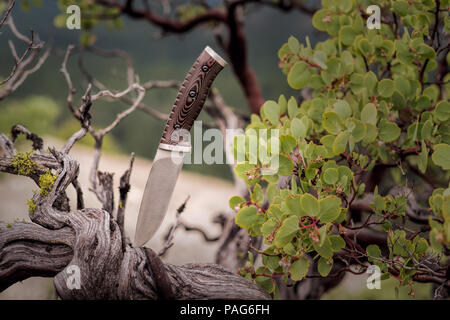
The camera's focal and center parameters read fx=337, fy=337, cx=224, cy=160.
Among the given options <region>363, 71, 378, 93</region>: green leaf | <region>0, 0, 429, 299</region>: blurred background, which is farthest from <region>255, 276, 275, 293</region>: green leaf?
<region>0, 0, 429, 299</region>: blurred background

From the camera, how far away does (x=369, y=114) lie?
594 mm

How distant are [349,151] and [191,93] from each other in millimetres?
319

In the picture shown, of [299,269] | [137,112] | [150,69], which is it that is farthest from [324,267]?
[150,69]

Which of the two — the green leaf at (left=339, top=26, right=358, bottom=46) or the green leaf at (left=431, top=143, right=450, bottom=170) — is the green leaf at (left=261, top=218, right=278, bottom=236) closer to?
the green leaf at (left=431, top=143, right=450, bottom=170)

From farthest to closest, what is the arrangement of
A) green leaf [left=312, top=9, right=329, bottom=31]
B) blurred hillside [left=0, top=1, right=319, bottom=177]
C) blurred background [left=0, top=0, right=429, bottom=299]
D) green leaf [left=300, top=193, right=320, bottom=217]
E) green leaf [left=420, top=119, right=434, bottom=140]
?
1. blurred hillside [left=0, top=1, right=319, bottom=177]
2. blurred background [left=0, top=0, right=429, bottom=299]
3. green leaf [left=312, top=9, right=329, bottom=31]
4. green leaf [left=420, top=119, right=434, bottom=140]
5. green leaf [left=300, top=193, right=320, bottom=217]

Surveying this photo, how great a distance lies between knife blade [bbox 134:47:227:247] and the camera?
0.63m

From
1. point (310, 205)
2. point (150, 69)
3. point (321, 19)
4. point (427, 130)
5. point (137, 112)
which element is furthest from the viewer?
point (150, 69)

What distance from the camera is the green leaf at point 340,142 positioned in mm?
553

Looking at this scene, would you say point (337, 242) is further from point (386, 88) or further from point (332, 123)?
point (386, 88)

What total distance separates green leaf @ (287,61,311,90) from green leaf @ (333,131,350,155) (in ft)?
0.59
